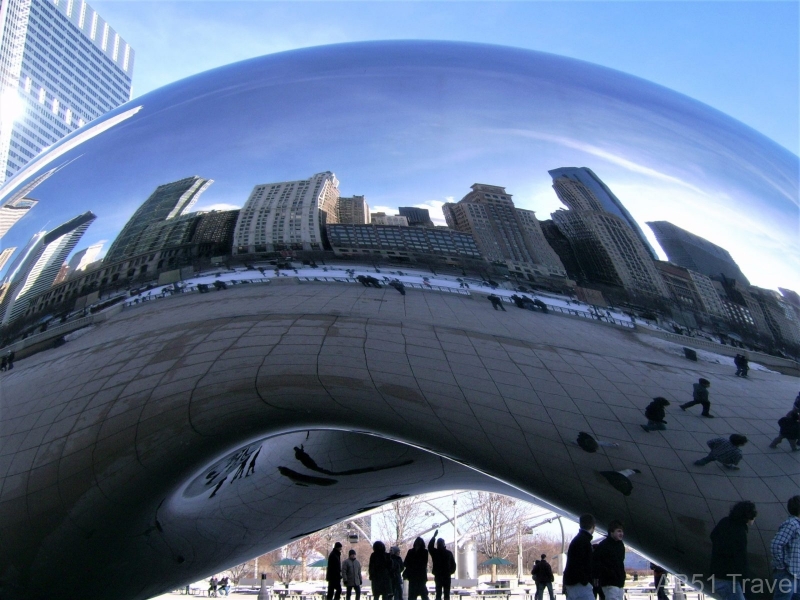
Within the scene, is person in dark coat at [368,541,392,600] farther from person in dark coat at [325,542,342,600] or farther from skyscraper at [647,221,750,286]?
skyscraper at [647,221,750,286]

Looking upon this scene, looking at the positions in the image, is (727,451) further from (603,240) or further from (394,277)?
(394,277)

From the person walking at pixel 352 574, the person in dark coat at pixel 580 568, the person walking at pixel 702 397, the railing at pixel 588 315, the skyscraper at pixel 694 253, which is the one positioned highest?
the skyscraper at pixel 694 253

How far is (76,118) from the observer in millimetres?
146375

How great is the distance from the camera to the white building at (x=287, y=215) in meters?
2.40

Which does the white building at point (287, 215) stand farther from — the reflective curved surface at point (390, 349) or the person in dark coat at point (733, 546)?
the person in dark coat at point (733, 546)

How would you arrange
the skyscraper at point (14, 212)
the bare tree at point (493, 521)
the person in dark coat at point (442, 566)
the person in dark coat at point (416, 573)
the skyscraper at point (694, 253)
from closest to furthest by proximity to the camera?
the skyscraper at point (694, 253), the skyscraper at point (14, 212), the person in dark coat at point (416, 573), the person in dark coat at point (442, 566), the bare tree at point (493, 521)

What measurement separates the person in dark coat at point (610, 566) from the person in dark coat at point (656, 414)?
0.66 meters

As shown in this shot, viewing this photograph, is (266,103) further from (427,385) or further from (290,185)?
(427,385)

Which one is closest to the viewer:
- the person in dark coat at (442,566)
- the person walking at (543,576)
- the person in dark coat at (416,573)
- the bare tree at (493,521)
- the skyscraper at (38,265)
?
the skyscraper at (38,265)

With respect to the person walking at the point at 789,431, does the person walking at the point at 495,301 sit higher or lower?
higher

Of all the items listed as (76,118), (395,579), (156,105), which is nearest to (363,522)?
(395,579)

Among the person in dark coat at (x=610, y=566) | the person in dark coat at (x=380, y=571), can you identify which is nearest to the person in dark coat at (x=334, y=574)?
the person in dark coat at (x=380, y=571)

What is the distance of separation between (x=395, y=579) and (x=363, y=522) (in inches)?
1401

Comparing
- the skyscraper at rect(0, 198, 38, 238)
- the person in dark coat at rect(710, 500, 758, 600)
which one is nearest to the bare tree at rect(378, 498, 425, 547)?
the skyscraper at rect(0, 198, 38, 238)
